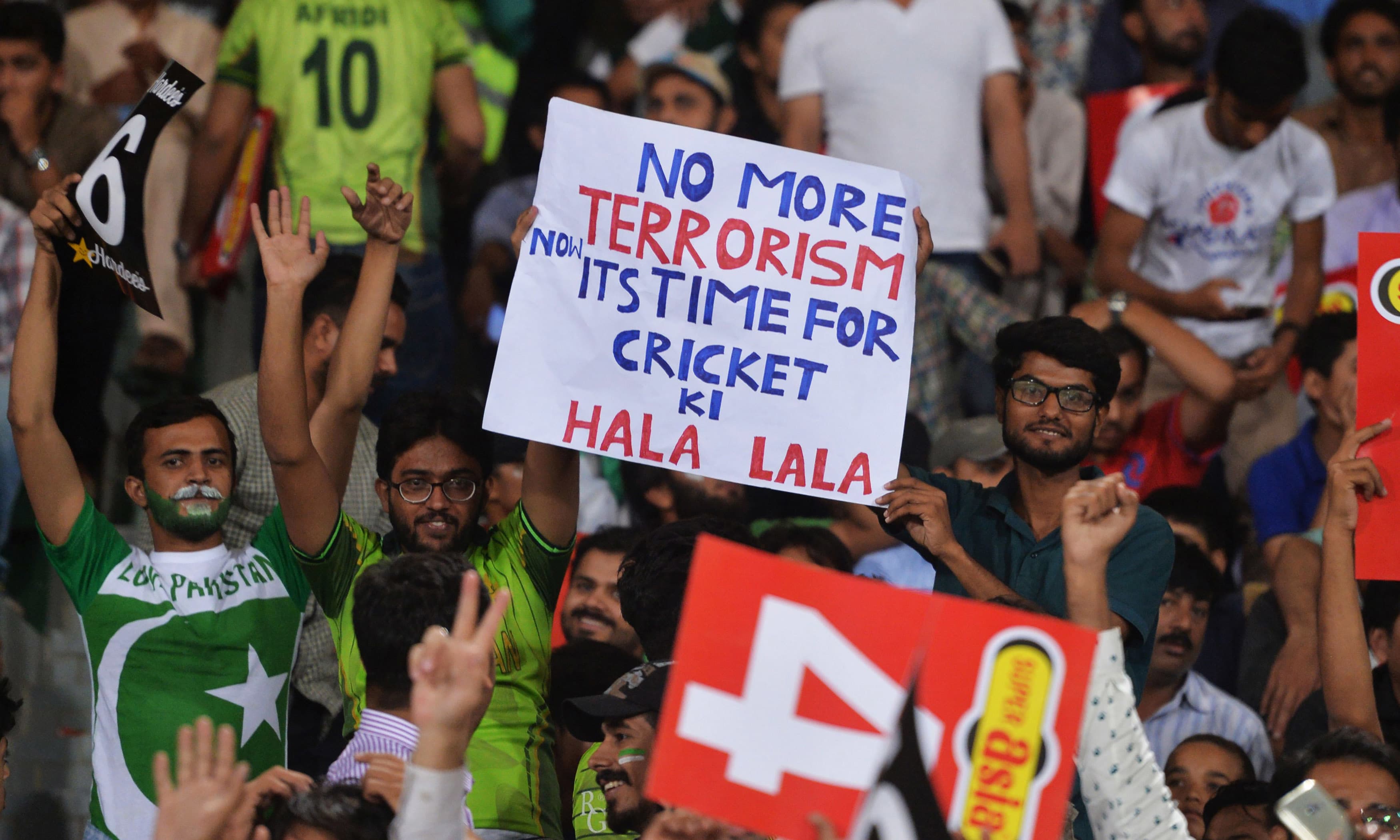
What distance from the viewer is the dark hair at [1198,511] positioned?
19.4 ft

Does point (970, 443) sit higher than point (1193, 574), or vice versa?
point (970, 443)

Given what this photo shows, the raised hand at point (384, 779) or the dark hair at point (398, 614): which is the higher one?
the dark hair at point (398, 614)

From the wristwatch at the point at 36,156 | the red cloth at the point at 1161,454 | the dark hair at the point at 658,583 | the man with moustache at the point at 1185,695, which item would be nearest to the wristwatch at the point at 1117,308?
the red cloth at the point at 1161,454

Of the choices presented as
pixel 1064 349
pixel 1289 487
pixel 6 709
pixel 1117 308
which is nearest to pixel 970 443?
pixel 1117 308

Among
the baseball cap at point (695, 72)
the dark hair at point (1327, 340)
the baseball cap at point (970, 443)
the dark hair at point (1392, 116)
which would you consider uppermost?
the dark hair at point (1392, 116)

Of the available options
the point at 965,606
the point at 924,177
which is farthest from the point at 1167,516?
the point at 965,606

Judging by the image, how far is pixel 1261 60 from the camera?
669cm

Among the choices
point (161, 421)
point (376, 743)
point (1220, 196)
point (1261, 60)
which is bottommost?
point (376, 743)

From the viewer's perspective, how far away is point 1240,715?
535 cm

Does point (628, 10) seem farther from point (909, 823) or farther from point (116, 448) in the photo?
point (909, 823)

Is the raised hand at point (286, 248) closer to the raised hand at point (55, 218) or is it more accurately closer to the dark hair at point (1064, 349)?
the raised hand at point (55, 218)

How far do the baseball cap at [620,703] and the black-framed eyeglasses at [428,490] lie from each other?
0.78 meters

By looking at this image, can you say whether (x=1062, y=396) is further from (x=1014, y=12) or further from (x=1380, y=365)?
(x=1014, y=12)

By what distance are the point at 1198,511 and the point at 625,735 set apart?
294cm
